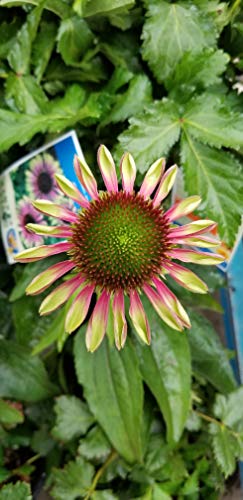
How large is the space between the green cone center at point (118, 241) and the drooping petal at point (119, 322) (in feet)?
0.05

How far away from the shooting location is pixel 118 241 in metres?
0.45

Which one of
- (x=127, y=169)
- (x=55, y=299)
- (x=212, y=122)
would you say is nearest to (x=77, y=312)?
(x=55, y=299)

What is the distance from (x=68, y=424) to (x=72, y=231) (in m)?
0.36

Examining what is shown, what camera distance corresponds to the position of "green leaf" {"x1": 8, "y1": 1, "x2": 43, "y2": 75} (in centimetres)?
61

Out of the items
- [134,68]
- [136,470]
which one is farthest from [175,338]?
[134,68]

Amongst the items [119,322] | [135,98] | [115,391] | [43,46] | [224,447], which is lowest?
[224,447]

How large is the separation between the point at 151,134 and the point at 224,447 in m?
0.39

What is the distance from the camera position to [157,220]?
0.48 metres

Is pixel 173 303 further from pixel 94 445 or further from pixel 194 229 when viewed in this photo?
pixel 94 445

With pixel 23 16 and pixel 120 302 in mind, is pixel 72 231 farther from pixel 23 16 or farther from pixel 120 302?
pixel 23 16

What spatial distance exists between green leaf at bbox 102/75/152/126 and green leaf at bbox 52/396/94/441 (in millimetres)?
374

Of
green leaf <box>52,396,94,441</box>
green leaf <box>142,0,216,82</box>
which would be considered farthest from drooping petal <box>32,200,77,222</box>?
green leaf <box>52,396,94,441</box>

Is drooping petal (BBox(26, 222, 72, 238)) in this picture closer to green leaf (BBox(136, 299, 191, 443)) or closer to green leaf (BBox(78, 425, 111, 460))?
green leaf (BBox(136, 299, 191, 443))

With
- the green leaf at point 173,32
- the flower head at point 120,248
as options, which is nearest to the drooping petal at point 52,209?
the flower head at point 120,248
